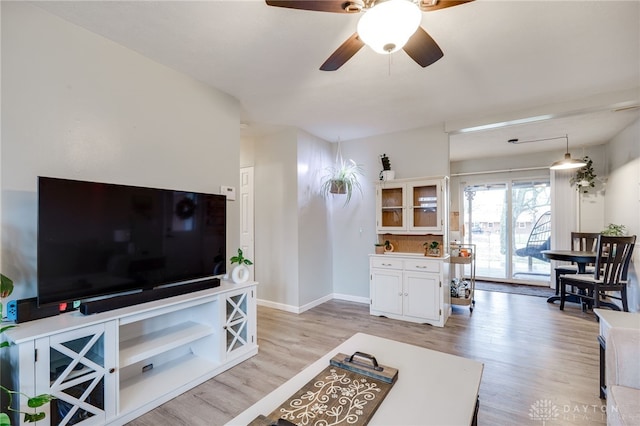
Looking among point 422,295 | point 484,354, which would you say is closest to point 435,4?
point 484,354

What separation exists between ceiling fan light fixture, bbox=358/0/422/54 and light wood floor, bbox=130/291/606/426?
1644mm

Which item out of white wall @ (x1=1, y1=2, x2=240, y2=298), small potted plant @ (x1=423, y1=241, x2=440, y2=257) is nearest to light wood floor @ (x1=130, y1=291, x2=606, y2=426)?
small potted plant @ (x1=423, y1=241, x2=440, y2=257)

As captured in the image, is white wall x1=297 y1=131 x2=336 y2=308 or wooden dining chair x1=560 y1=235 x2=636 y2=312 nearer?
wooden dining chair x1=560 y1=235 x2=636 y2=312

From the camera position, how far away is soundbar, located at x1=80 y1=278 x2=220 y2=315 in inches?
72.1

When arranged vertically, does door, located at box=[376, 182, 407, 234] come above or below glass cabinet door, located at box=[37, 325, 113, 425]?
above

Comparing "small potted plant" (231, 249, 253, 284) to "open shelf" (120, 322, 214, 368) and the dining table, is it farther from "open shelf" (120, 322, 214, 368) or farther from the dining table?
the dining table

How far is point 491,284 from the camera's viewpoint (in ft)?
19.2

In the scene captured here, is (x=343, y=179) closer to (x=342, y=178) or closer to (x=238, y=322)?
(x=342, y=178)

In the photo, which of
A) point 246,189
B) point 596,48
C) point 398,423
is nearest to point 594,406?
point 398,423

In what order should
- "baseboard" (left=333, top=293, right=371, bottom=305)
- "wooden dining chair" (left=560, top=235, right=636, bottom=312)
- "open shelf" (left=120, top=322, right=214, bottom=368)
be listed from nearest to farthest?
"open shelf" (left=120, top=322, right=214, bottom=368)
"wooden dining chair" (left=560, top=235, right=636, bottom=312)
"baseboard" (left=333, top=293, right=371, bottom=305)

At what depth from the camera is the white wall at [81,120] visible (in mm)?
1736

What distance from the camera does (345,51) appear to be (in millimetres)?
1773

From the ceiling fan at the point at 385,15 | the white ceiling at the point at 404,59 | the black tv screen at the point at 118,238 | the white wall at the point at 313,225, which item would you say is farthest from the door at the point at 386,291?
the ceiling fan at the point at 385,15

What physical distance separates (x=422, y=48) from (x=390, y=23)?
1.47 feet
